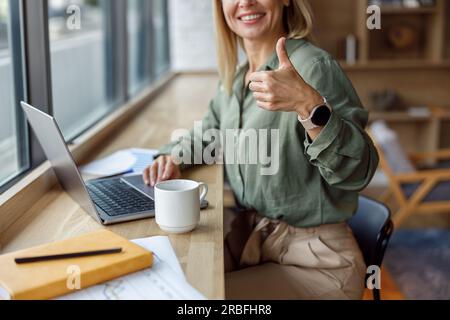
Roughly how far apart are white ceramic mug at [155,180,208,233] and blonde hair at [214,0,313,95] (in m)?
0.65

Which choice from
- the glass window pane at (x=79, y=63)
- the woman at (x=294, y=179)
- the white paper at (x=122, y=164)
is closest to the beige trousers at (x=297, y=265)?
the woman at (x=294, y=179)

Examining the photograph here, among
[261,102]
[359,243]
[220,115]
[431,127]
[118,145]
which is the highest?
[261,102]

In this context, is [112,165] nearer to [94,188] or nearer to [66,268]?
[94,188]

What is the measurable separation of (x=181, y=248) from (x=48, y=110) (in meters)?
0.94

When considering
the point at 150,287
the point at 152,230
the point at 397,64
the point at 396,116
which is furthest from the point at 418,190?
the point at 150,287

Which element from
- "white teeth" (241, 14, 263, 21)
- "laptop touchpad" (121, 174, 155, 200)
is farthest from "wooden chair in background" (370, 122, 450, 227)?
"laptop touchpad" (121, 174, 155, 200)

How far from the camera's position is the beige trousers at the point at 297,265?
1.51 metres

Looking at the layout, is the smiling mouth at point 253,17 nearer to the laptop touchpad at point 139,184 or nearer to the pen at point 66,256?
the laptop touchpad at point 139,184

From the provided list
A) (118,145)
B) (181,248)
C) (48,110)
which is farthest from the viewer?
(118,145)

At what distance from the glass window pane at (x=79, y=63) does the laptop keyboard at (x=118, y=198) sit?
1.97ft

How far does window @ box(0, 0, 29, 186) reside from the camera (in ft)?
5.66

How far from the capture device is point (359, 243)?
173 cm
